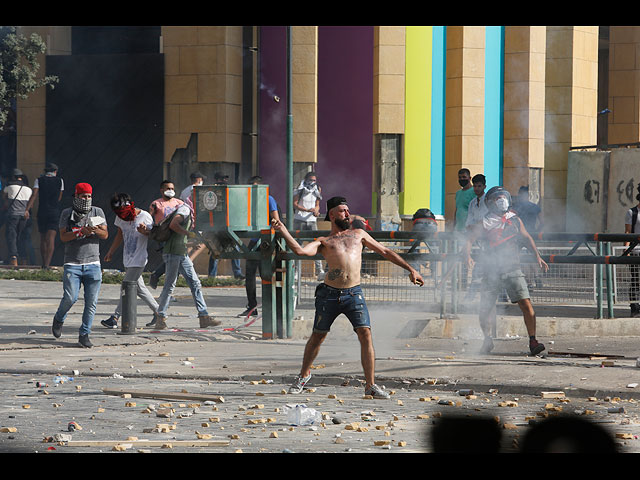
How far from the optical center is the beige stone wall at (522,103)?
22.2m

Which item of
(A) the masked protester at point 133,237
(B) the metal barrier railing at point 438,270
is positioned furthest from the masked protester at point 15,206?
(B) the metal barrier railing at point 438,270

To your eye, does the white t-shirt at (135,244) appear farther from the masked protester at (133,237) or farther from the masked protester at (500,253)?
the masked protester at (500,253)

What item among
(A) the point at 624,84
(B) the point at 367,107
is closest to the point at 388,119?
(B) the point at 367,107

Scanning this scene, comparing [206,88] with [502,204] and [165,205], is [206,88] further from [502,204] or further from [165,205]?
[502,204]

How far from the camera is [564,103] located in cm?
2341

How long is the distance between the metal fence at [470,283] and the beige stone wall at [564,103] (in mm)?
9574

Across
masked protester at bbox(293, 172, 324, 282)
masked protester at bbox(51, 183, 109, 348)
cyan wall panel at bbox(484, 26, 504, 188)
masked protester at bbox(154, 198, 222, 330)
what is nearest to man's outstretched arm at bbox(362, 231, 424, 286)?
masked protester at bbox(51, 183, 109, 348)

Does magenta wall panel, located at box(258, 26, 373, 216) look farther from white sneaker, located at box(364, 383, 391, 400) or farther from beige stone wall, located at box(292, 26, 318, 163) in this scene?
white sneaker, located at box(364, 383, 391, 400)

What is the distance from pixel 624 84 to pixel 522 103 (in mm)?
5304

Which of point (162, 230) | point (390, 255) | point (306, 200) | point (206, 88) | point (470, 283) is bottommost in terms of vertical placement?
point (470, 283)

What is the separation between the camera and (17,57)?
22.6 meters

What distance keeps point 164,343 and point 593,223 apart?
11747 mm

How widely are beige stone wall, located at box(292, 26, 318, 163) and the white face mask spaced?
10.6 metres

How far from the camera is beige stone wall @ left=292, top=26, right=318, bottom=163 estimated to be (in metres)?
21.6
